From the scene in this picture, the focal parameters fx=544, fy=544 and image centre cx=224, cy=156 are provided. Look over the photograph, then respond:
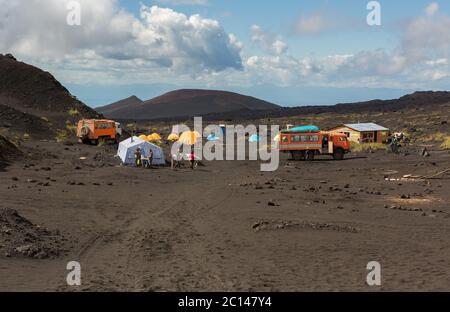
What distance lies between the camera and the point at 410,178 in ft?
106

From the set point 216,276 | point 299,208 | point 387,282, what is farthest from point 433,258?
point 299,208

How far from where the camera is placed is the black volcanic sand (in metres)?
11.9

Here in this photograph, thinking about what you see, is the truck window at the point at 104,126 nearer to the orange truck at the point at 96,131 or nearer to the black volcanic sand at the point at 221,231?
the orange truck at the point at 96,131

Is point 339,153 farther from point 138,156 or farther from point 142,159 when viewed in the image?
point 138,156

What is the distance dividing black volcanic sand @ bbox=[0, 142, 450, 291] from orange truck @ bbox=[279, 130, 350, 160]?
13.6m

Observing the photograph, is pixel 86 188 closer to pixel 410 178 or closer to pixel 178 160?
pixel 178 160

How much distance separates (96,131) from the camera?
173ft

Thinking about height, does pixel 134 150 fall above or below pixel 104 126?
below

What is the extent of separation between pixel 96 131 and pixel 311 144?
68.3 feet

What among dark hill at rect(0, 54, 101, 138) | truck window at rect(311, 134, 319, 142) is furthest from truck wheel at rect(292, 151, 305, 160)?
dark hill at rect(0, 54, 101, 138)

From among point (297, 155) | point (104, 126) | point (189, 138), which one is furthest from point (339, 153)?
point (104, 126)

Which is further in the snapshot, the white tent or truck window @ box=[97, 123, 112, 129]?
truck window @ box=[97, 123, 112, 129]

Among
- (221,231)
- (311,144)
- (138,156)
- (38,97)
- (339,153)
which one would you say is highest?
(38,97)

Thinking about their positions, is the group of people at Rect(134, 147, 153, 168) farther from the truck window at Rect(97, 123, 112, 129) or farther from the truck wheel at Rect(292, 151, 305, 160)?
the truck window at Rect(97, 123, 112, 129)
